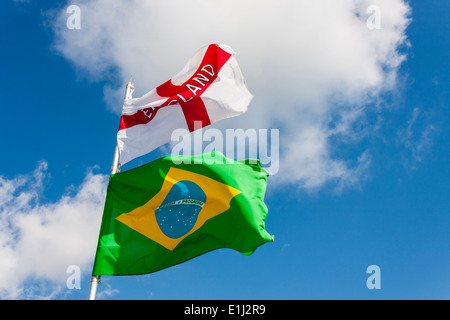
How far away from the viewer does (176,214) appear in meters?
14.1

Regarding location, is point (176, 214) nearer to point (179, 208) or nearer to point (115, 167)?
point (179, 208)

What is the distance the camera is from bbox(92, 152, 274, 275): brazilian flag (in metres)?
13.3

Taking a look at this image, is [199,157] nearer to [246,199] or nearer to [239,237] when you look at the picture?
[246,199]

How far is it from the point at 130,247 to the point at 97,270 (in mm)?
1182

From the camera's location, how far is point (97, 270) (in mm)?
12703

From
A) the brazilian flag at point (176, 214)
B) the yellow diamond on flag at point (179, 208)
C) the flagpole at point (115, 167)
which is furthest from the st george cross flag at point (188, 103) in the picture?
the yellow diamond on flag at point (179, 208)

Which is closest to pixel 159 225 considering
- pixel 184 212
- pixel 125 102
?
pixel 184 212

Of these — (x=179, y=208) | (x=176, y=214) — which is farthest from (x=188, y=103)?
(x=176, y=214)

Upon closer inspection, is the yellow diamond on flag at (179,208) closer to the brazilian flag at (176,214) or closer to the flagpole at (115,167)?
the brazilian flag at (176,214)

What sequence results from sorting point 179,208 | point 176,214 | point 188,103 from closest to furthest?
1. point 176,214
2. point 179,208
3. point 188,103

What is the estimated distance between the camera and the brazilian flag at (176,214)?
1333 centimetres

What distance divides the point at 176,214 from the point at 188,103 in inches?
153

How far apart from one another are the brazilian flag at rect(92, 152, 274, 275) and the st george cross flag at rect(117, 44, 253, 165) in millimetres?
1088
